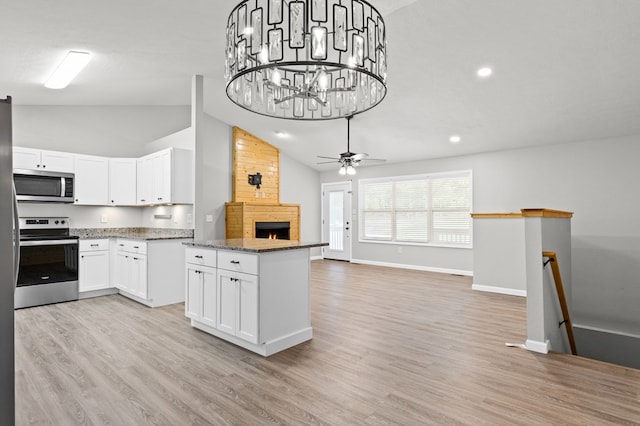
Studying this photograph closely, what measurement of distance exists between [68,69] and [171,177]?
1.71 m

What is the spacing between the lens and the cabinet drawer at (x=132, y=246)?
477cm

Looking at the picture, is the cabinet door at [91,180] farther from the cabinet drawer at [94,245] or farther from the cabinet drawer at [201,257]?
the cabinet drawer at [201,257]

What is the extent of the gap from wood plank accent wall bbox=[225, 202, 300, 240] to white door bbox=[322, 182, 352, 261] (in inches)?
66.4

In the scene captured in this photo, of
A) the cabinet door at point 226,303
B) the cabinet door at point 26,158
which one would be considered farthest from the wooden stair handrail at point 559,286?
the cabinet door at point 26,158

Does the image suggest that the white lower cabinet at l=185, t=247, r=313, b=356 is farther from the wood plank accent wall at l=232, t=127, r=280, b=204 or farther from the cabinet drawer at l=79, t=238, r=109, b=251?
the wood plank accent wall at l=232, t=127, r=280, b=204

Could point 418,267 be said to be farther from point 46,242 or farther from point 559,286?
point 46,242

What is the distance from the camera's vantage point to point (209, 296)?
3555mm

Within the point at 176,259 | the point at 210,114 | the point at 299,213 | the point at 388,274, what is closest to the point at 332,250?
the point at 299,213

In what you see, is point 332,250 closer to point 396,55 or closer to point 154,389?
point 396,55

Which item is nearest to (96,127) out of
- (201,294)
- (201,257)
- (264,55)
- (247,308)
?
(201,257)

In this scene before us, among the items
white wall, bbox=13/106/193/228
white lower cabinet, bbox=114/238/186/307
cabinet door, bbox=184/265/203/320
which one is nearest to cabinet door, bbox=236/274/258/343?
cabinet door, bbox=184/265/203/320

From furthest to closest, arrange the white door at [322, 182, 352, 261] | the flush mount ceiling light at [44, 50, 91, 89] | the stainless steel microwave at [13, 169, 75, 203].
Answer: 1. the white door at [322, 182, 352, 261]
2. the stainless steel microwave at [13, 169, 75, 203]
3. the flush mount ceiling light at [44, 50, 91, 89]

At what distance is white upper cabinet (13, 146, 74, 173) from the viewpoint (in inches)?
188

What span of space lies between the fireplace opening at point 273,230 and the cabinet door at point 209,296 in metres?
4.06
